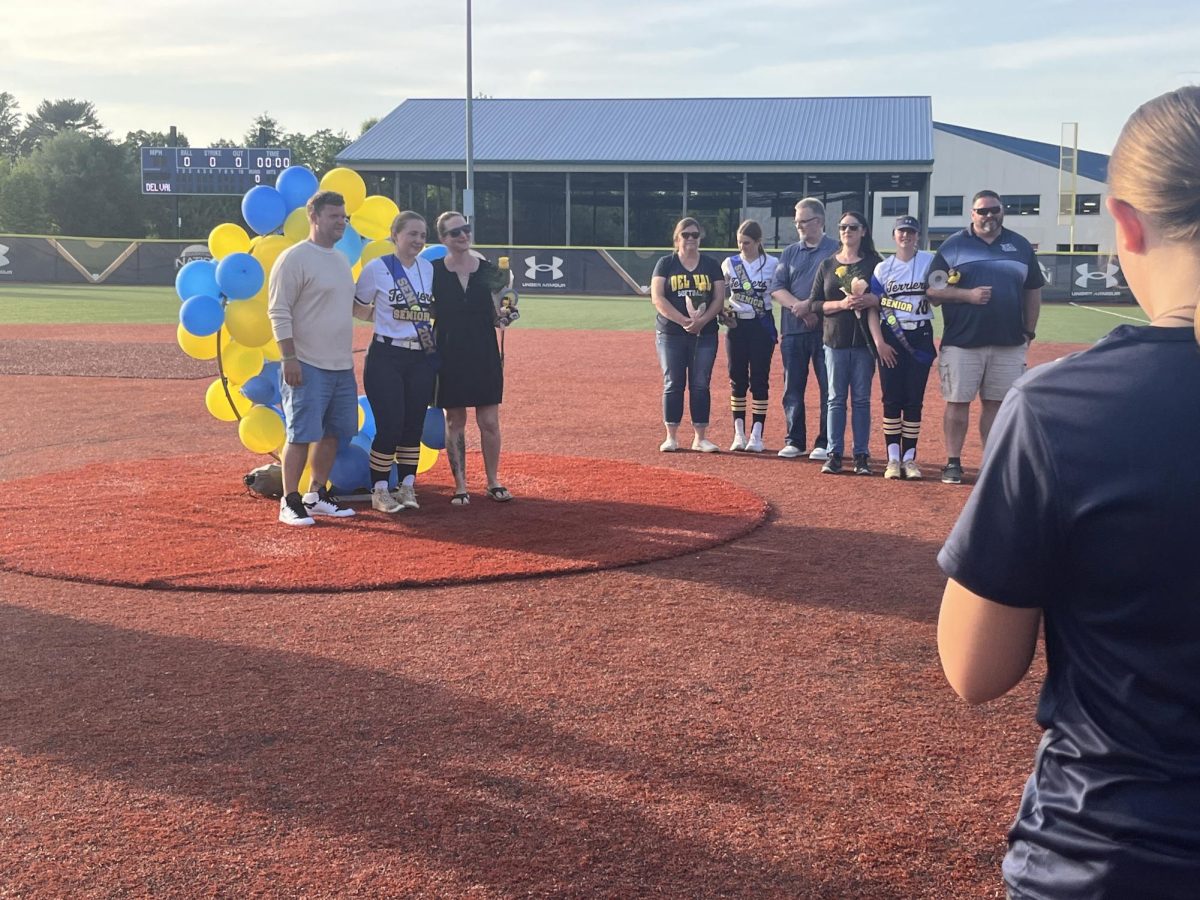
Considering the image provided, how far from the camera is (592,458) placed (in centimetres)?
1030

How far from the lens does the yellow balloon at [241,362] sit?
8.48m

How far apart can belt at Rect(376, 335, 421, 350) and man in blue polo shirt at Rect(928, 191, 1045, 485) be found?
12.2ft

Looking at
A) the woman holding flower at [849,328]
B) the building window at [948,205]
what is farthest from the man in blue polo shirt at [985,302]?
the building window at [948,205]

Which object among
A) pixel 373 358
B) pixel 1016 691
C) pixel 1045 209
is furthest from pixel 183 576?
pixel 1045 209

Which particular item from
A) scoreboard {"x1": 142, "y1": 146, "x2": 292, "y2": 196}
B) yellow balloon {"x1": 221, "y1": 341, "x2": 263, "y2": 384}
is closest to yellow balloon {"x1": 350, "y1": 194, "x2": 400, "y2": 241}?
yellow balloon {"x1": 221, "y1": 341, "x2": 263, "y2": 384}

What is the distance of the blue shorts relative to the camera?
24.8 ft

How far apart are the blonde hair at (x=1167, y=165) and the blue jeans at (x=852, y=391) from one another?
824 cm

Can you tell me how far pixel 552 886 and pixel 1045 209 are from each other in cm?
5573

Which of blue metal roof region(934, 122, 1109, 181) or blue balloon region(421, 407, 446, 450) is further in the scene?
blue metal roof region(934, 122, 1109, 181)

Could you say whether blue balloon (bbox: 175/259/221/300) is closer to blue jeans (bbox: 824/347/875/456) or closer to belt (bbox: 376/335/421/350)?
belt (bbox: 376/335/421/350)

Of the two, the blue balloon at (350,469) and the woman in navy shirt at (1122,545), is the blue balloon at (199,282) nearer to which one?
the blue balloon at (350,469)

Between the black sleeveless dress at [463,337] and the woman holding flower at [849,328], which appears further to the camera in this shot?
the woman holding flower at [849,328]

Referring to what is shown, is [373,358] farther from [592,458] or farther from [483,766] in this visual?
[483,766]

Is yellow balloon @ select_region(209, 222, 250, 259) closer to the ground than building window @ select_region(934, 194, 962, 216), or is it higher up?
closer to the ground
